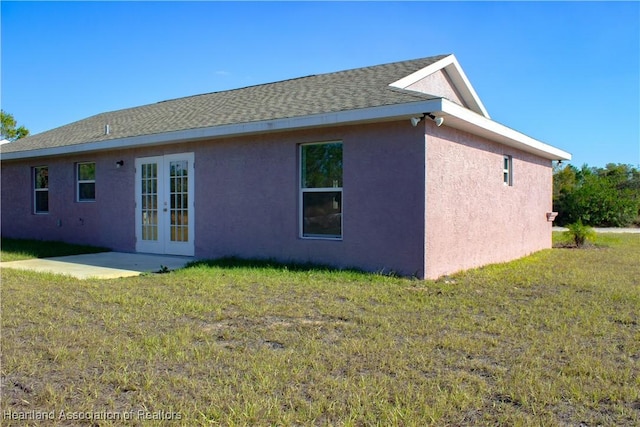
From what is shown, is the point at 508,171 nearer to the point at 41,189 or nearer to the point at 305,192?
the point at 305,192

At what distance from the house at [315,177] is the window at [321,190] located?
0.08ft

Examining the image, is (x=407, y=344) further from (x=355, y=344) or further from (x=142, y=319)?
(x=142, y=319)

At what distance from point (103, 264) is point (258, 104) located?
4.93 metres

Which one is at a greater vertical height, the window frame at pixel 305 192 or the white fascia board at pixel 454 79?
the white fascia board at pixel 454 79

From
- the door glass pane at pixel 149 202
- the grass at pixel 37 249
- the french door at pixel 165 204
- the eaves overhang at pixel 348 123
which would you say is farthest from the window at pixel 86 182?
the door glass pane at pixel 149 202

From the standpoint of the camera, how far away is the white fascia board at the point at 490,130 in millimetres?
8072

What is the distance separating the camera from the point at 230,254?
1054 cm

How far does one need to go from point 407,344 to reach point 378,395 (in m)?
1.28

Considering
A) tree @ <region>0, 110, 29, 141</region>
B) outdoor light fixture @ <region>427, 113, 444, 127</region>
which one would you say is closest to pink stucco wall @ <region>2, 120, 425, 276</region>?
outdoor light fixture @ <region>427, 113, 444, 127</region>

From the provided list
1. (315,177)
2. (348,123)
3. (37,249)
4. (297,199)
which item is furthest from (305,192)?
(37,249)

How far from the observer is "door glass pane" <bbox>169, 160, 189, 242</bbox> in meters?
11.4

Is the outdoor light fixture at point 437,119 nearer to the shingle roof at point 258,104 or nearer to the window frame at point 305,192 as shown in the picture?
the shingle roof at point 258,104

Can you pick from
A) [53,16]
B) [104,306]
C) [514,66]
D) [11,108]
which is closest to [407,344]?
[104,306]

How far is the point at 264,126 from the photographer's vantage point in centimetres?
932
